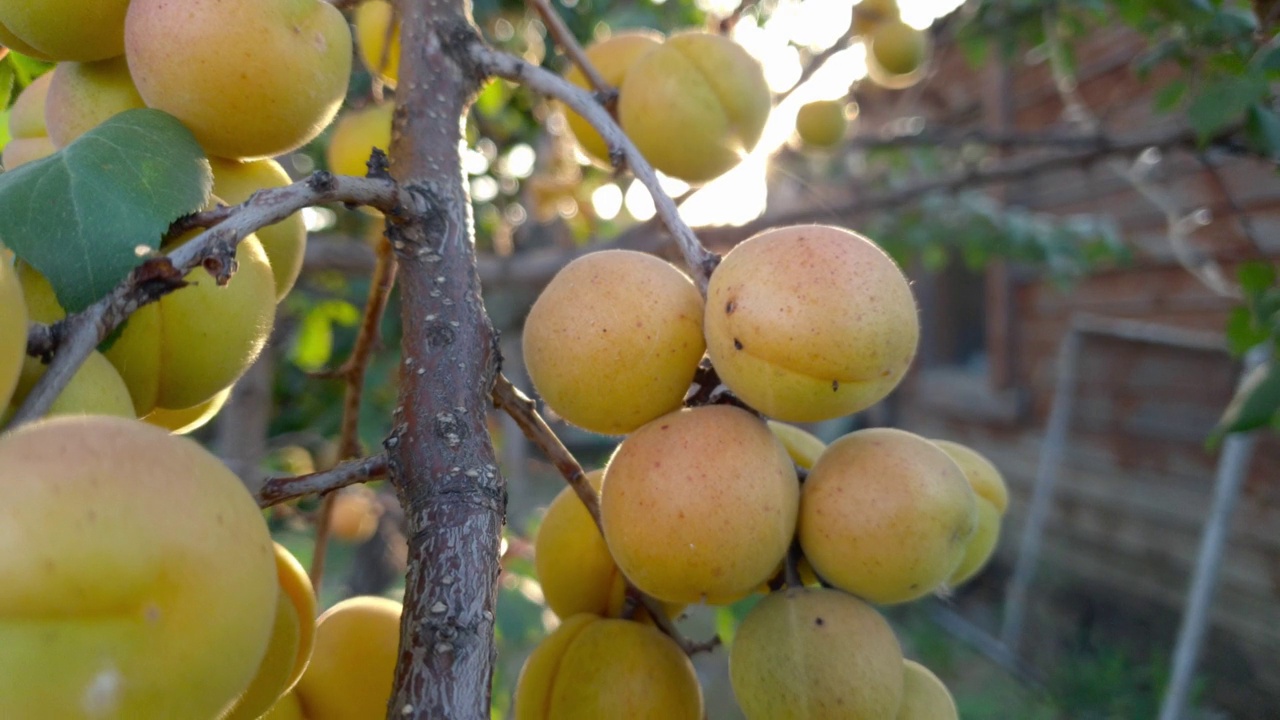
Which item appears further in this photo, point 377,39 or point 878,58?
point 878,58

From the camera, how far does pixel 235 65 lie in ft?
2.84

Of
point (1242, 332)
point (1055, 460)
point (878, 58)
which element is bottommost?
point (1055, 460)

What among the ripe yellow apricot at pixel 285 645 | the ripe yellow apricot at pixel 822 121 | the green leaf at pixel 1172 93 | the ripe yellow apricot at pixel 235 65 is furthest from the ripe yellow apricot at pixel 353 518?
the green leaf at pixel 1172 93

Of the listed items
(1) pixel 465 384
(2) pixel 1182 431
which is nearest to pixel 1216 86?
(1) pixel 465 384

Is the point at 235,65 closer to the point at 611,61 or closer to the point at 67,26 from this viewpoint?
the point at 67,26

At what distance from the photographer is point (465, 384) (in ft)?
2.54

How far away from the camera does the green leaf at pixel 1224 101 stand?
1.56 meters

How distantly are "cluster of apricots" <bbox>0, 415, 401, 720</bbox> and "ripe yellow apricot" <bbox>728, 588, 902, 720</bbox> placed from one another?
0.55 m

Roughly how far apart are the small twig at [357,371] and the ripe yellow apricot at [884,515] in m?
0.59

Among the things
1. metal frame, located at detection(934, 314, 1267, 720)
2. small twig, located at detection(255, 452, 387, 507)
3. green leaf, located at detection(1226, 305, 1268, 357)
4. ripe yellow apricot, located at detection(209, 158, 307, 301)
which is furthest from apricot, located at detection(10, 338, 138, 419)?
metal frame, located at detection(934, 314, 1267, 720)

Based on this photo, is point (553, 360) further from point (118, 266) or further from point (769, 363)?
point (118, 266)

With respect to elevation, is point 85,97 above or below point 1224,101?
above

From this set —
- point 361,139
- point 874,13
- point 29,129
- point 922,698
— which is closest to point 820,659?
point 922,698

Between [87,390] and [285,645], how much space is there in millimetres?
324
